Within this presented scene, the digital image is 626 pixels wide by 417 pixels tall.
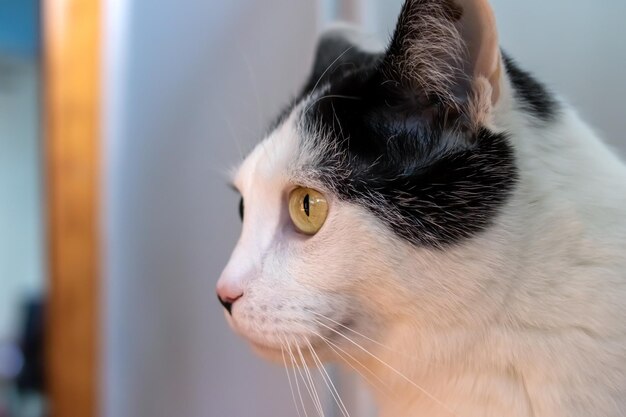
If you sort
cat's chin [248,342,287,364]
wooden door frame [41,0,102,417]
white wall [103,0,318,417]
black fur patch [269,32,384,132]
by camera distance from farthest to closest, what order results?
wooden door frame [41,0,102,417], white wall [103,0,318,417], black fur patch [269,32,384,132], cat's chin [248,342,287,364]

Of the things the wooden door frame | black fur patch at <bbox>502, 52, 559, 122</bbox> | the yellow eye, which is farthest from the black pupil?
the wooden door frame

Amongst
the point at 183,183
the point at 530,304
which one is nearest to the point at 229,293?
the point at 530,304

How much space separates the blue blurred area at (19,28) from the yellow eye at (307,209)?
6.02ft

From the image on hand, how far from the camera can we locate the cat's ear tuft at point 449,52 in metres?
0.50

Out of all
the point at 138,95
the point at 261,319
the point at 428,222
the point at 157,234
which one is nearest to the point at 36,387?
the point at 157,234

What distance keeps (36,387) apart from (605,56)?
6.84 ft

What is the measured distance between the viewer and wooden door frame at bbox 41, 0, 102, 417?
5.07ft

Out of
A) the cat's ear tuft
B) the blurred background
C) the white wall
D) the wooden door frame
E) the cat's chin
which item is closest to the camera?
the cat's ear tuft

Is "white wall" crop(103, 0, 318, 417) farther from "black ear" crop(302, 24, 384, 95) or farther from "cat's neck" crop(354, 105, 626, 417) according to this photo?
"cat's neck" crop(354, 105, 626, 417)

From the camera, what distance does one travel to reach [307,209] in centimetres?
61

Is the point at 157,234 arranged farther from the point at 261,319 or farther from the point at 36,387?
the point at 36,387

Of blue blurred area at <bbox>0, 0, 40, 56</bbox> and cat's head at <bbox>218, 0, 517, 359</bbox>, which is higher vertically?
blue blurred area at <bbox>0, 0, 40, 56</bbox>

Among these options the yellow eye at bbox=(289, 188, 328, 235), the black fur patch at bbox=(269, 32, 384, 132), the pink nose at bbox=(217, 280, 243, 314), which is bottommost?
the pink nose at bbox=(217, 280, 243, 314)

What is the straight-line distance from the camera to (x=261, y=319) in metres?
0.57
